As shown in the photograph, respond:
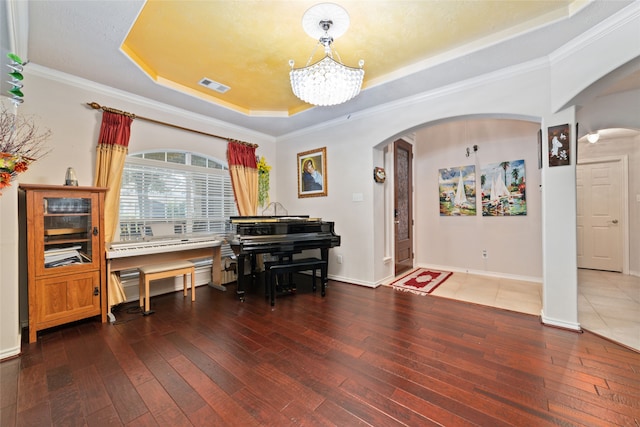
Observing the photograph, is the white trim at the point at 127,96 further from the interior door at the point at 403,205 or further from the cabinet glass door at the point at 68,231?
the interior door at the point at 403,205

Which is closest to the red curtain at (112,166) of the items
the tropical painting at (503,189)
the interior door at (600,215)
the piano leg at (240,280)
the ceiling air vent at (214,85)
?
the ceiling air vent at (214,85)

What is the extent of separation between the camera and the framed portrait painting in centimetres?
436

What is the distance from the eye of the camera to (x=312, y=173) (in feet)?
14.8

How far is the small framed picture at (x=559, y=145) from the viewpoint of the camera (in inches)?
93.7

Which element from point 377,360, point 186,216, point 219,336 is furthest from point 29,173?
point 377,360

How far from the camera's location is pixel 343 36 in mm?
2314

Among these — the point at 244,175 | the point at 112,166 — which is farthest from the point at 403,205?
the point at 112,166

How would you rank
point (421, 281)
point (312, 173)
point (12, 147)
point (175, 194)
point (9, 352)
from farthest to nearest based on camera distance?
point (312, 173)
point (421, 281)
point (175, 194)
point (9, 352)
point (12, 147)

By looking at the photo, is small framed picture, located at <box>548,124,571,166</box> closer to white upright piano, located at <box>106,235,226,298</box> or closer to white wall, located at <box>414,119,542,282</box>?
white wall, located at <box>414,119,542,282</box>

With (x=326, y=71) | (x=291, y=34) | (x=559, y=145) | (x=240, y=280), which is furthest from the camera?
(x=240, y=280)

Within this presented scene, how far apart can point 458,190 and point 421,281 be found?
6.36 feet

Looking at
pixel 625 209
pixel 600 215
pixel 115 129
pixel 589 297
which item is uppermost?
pixel 115 129

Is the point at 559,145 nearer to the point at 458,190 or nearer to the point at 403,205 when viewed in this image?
the point at 458,190

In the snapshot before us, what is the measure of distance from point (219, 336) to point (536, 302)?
3.70m
